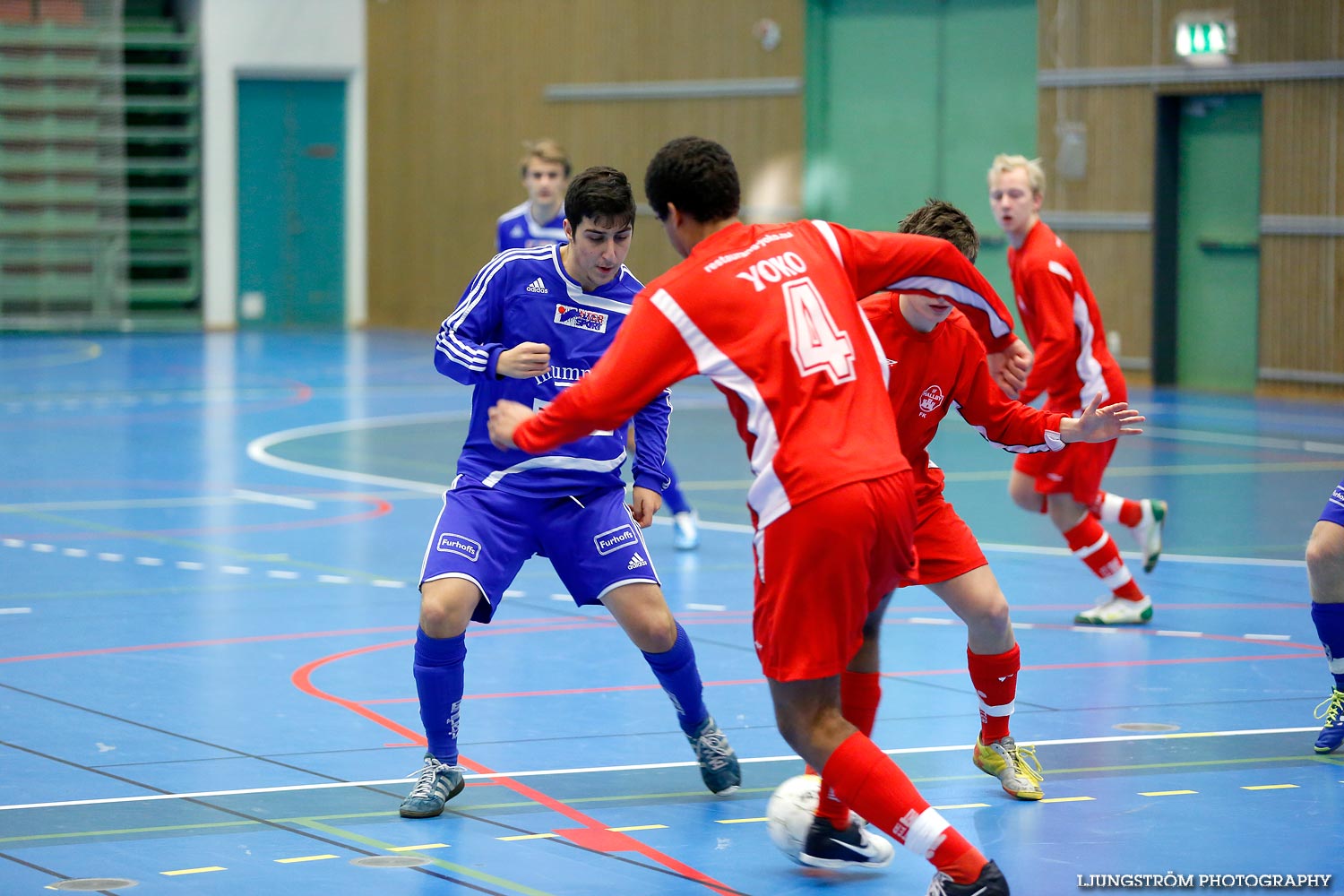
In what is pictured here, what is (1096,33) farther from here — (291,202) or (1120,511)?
(291,202)

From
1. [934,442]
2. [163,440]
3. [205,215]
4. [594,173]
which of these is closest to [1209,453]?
[934,442]

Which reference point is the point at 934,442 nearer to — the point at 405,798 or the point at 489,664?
the point at 489,664

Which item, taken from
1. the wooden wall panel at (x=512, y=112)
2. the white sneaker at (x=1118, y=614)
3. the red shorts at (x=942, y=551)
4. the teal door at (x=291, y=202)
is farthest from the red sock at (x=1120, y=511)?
the teal door at (x=291, y=202)

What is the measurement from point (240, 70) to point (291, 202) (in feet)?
7.04

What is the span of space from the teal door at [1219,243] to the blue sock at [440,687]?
15.1 m

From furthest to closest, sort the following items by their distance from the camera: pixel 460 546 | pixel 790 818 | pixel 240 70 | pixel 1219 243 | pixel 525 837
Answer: pixel 240 70, pixel 1219 243, pixel 460 546, pixel 525 837, pixel 790 818

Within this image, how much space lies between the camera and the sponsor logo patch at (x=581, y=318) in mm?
5562

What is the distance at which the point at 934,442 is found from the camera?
15.4m

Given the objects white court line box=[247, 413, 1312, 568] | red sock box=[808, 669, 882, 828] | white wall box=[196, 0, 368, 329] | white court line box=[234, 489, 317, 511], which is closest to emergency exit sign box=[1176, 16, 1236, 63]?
white court line box=[247, 413, 1312, 568]

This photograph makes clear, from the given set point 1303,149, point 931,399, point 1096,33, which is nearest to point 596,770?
point 931,399

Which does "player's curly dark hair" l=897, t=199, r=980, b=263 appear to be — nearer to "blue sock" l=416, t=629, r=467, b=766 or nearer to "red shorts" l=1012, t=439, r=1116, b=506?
"blue sock" l=416, t=629, r=467, b=766

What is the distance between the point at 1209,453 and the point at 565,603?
288 inches

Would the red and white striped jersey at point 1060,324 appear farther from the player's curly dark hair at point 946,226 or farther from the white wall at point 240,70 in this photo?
the white wall at point 240,70

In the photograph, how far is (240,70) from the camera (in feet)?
89.1
